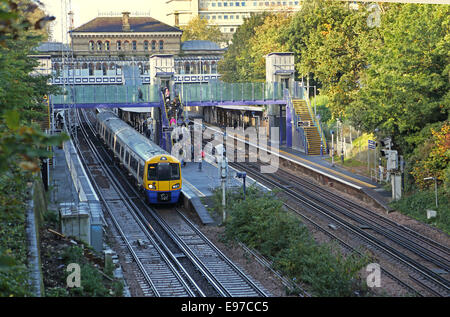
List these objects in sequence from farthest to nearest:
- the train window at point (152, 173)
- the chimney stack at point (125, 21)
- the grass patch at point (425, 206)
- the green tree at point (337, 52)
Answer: the chimney stack at point (125, 21) < the green tree at point (337, 52) < the train window at point (152, 173) < the grass patch at point (425, 206)

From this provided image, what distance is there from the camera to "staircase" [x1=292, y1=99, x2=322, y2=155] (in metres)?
46.8

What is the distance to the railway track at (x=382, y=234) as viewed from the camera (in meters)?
19.8

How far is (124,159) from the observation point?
39562 mm

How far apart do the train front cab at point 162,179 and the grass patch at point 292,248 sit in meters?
3.29

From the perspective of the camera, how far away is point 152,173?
30.3 meters

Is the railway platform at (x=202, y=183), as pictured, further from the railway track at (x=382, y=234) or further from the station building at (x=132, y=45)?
the station building at (x=132, y=45)

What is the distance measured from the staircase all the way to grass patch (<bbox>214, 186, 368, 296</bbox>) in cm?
1887

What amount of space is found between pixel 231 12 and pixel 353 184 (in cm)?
14296

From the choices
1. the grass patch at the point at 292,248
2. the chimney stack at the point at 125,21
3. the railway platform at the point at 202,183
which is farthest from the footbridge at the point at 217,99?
the chimney stack at the point at 125,21

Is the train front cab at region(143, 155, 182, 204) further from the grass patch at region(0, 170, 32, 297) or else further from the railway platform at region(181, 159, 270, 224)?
the grass patch at region(0, 170, 32, 297)

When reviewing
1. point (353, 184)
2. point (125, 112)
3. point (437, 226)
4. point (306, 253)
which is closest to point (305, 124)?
point (353, 184)

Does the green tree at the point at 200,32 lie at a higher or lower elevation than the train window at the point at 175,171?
higher

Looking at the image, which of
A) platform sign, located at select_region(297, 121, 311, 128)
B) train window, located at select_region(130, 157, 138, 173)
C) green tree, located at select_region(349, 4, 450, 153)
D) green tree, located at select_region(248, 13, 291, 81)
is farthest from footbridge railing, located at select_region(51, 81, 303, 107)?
green tree, located at select_region(349, 4, 450, 153)

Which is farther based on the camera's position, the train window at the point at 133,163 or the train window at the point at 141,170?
the train window at the point at 133,163
